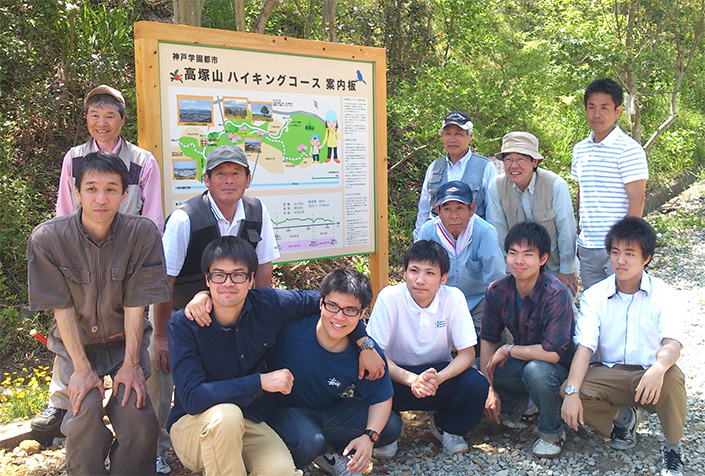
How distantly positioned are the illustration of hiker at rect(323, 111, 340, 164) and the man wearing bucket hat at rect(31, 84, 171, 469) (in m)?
1.38

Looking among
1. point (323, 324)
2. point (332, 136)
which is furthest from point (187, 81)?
point (323, 324)

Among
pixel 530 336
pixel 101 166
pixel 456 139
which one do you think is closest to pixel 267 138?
pixel 456 139

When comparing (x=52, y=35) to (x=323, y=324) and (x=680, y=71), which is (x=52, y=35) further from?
(x=680, y=71)

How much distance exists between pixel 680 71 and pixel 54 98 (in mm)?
9368

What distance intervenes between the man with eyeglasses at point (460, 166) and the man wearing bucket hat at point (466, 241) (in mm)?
414

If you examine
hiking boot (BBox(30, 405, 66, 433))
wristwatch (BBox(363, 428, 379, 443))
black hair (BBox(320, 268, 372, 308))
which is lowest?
hiking boot (BBox(30, 405, 66, 433))

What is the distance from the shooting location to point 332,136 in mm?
4660

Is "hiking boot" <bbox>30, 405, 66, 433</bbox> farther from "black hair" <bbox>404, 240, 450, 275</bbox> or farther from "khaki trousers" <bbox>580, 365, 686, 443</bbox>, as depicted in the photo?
"khaki trousers" <bbox>580, 365, 686, 443</bbox>

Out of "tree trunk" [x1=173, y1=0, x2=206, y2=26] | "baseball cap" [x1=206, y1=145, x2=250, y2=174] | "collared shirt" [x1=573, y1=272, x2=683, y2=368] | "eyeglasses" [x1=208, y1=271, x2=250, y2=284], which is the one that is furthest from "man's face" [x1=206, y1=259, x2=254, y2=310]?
"tree trunk" [x1=173, y1=0, x2=206, y2=26]

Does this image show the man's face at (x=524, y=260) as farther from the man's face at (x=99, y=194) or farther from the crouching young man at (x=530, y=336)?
the man's face at (x=99, y=194)

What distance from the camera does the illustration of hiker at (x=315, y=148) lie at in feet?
14.9

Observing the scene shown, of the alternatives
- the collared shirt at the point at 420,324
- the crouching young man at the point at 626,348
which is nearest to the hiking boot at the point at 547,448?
the crouching young man at the point at 626,348

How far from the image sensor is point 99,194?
294 centimetres

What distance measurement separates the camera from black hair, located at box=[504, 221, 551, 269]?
3.53 m
